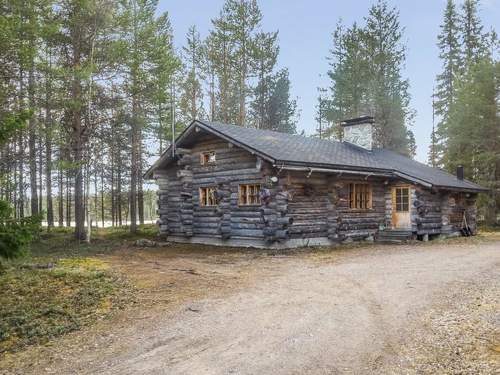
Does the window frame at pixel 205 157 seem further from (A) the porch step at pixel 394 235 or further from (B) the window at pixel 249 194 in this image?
(A) the porch step at pixel 394 235

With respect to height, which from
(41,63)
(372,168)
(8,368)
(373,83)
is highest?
(373,83)

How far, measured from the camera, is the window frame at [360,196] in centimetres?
1808

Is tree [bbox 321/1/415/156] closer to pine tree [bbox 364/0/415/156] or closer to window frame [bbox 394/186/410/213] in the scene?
pine tree [bbox 364/0/415/156]

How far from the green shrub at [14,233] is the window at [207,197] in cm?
1186

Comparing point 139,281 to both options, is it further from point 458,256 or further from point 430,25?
point 430,25

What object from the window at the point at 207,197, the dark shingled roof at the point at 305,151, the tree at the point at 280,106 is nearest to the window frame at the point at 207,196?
the window at the point at 207,197

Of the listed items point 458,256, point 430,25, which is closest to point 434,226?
point 458,256

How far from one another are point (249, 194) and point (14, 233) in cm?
1097

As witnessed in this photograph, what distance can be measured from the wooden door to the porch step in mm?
417

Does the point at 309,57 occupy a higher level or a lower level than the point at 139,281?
higher

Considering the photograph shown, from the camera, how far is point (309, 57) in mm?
37062

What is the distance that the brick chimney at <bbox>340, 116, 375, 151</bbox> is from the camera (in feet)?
72.9

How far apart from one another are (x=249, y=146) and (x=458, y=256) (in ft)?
26.8

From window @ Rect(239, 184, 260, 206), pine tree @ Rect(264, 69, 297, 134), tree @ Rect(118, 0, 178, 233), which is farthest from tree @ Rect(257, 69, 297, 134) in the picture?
window @ Rect(239, 184, 260, 206)
